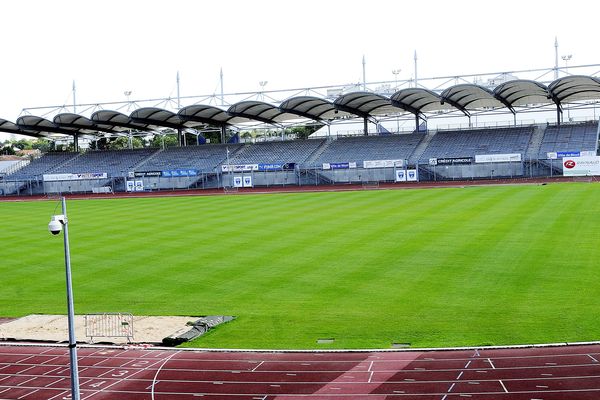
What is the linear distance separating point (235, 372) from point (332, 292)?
8.12 m

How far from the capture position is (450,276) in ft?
→ 81.9

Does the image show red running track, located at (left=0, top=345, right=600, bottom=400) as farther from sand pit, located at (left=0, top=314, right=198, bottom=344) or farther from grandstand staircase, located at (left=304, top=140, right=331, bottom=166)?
grandstand staircase, located at (left=304, top=140, right=331, bottom=166)

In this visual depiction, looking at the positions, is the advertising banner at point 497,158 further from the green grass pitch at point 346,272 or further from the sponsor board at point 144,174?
the sponsor board at point 144,174

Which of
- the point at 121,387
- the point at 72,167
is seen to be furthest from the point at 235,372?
the point at 72,167

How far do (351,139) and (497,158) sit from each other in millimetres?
22836

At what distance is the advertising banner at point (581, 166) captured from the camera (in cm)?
6581

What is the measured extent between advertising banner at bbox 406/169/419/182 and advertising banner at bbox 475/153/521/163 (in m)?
7.06

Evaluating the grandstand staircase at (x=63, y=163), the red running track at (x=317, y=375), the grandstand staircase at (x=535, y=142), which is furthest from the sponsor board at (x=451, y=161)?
the grandstand staircase at (x=63, y=163)

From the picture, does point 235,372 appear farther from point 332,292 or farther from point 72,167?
point 72,167

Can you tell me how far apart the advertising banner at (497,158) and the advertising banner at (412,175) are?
706 cm

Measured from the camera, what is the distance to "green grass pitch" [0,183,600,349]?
773 inches

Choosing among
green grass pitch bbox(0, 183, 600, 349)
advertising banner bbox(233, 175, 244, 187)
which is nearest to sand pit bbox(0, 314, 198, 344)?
green grass pitch bbox(0, 183, 600, 349)

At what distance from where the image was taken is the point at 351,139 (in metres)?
87.6

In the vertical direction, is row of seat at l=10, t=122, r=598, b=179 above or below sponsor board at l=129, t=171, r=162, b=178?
above
